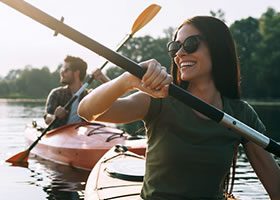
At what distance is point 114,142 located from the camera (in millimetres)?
8188

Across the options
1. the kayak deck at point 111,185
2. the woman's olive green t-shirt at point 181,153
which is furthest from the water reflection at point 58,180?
the woman's olive green t-shirt at point 181,153

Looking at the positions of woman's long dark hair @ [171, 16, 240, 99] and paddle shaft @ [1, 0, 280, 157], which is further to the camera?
woman's long dark hair @ [171, 16, 240, 99]

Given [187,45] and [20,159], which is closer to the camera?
[187,45]

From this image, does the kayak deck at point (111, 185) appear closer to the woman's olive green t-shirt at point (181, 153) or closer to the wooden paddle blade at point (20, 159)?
the woman's olive green t-shirt at point (181, 153)

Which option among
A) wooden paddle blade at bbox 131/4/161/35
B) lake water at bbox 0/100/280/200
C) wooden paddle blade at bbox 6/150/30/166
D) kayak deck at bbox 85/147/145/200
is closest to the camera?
wooden paddle blade at bbox 131/4/161/35

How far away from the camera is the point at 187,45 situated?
271 centimetres

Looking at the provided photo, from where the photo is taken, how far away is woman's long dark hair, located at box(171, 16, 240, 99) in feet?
9.18

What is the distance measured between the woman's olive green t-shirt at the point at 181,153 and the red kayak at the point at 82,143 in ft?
15.9

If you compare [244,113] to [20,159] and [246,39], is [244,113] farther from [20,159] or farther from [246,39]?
[246,39]

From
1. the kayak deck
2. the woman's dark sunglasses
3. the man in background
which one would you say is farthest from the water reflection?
the woman's dark sunglasses

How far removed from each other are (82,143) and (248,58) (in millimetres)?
55757

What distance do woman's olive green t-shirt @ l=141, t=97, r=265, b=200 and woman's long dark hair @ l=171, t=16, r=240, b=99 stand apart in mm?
322

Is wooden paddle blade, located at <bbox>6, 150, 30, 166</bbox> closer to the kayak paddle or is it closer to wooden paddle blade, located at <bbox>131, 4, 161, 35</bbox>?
the kayak paddle

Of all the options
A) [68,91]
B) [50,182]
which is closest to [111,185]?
[50,182]
